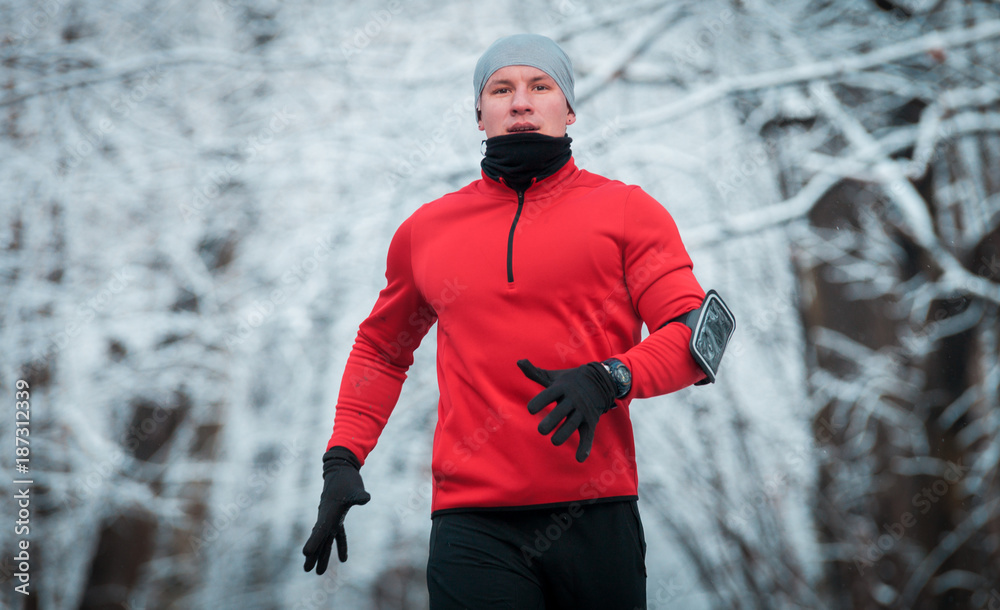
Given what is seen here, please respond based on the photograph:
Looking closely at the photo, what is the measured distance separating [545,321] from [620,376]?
8.4 inches

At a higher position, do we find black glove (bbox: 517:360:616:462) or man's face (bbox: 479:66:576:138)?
man's face (bbox: 479:66:576:138)

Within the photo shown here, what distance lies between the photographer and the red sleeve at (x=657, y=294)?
1.12 metres

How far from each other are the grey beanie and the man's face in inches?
0.5

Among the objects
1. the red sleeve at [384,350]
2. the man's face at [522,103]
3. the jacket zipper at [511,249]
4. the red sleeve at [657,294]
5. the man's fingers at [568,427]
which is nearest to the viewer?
the man's fingers at [568,427]

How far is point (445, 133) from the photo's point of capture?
8.69 feet

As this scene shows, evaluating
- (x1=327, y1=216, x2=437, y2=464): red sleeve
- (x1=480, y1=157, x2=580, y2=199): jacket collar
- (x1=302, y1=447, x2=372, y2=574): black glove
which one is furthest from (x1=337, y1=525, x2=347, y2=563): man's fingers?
(x1=480, y1=157, x2=580, y2=199): jacket collar

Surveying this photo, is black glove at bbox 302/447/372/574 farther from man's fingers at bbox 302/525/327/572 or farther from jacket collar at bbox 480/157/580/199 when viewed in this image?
jacket collar at bbox 480/157/580/199

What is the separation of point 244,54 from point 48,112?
838mm

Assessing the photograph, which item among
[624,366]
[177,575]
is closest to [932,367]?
[624,366]

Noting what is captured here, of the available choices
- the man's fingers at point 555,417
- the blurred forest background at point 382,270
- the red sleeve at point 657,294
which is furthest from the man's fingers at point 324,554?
the blurred forest background at point 382,270

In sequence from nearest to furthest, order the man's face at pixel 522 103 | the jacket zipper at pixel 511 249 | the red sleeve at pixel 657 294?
the red sleeve at pixel 657 294, the jacket zipper at pixel 511 249, the man's face at pixel 522 103

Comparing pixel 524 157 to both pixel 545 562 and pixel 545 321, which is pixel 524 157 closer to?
pixel 545 321

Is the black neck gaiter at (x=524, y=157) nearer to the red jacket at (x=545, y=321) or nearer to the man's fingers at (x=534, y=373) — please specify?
the red jacket at (x=545, y=321)

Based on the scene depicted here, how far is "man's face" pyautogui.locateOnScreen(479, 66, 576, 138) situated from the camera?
1.38 metres
